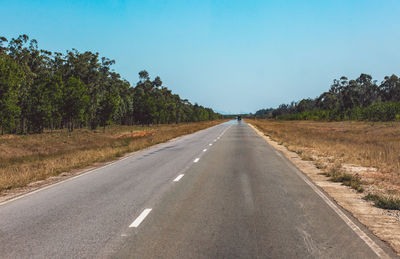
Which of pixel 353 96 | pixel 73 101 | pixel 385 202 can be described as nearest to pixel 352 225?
pixel 385 202

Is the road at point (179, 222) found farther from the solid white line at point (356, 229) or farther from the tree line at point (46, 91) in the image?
the tree line at point (46, 91)

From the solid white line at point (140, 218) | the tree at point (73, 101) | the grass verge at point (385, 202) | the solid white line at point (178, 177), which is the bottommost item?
the solid white line at point (178, 177)

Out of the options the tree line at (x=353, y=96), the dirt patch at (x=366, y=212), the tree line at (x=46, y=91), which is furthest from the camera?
the tree line at (x=353, y=96)

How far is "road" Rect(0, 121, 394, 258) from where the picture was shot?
14.1ft

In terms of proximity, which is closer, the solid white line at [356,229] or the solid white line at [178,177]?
the solid white line at [356,229]

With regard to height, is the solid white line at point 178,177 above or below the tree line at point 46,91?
below

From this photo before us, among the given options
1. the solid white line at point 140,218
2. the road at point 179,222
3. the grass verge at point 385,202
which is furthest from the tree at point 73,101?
the grass verge at point 385,202

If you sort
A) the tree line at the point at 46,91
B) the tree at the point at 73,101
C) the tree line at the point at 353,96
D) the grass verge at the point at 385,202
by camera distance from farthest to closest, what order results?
the tree line at the point at 353,96, the tree at the point at 73,101, the tree line at the point at 46,91, the grass verge at the point at 385,202

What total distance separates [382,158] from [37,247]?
15.2 meters

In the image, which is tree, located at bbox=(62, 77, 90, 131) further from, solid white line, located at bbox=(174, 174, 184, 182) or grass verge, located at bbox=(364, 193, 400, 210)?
grass verge, located at bbox=(364, 193, 400, 210)

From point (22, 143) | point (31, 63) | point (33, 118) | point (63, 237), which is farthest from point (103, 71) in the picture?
point (63, 237)

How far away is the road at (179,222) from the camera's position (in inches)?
170

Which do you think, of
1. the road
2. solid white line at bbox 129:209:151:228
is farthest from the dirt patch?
solid white line at bbox 129:209:151:228

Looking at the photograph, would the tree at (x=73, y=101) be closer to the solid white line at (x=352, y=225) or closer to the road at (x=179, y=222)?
the road at (x=179, y=222)
